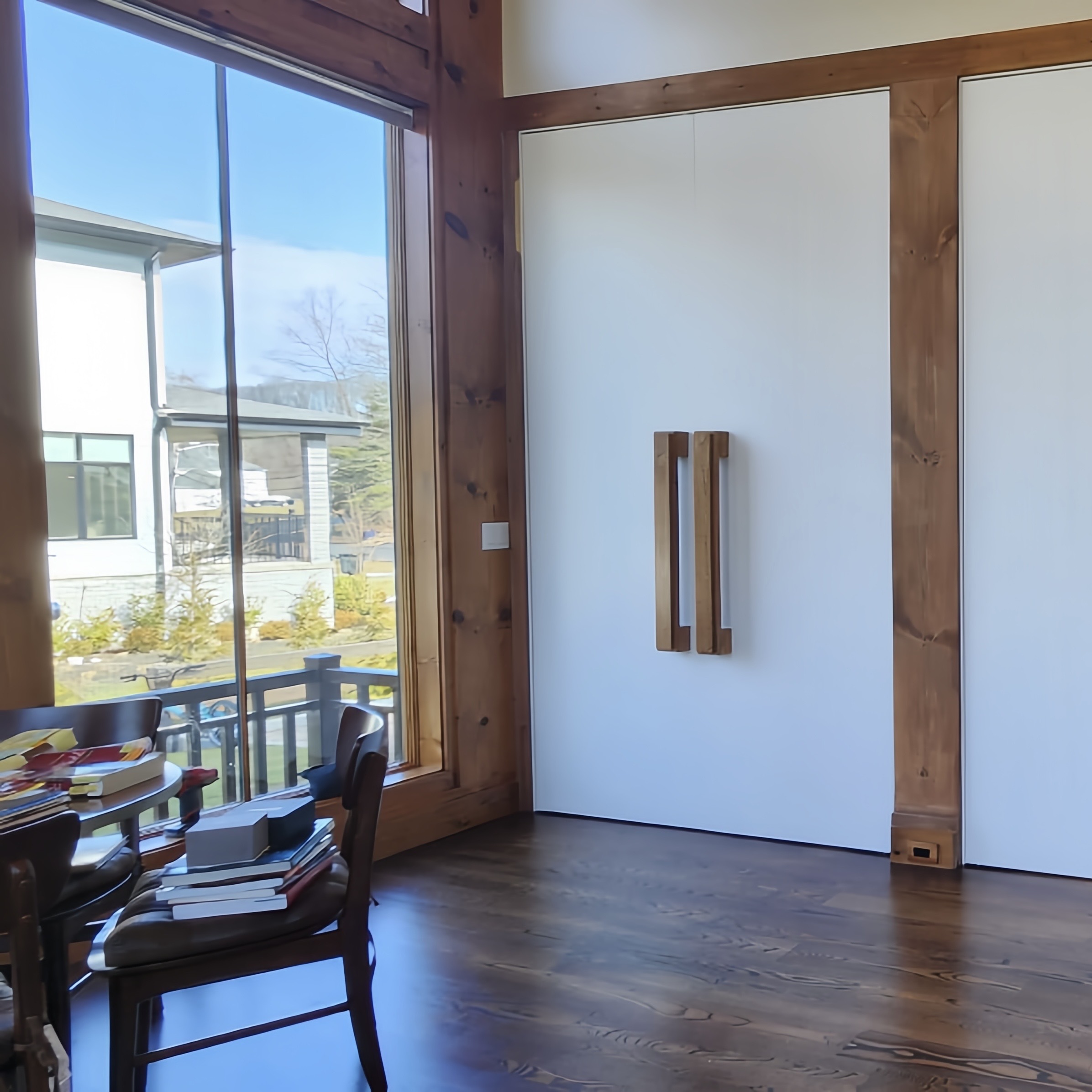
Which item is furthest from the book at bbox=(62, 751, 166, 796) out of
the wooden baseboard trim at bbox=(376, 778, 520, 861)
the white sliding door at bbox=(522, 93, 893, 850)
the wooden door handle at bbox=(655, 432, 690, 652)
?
the white sliding door at bbox=(522, 93, 893, 850)

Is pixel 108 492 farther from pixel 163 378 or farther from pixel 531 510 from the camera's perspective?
pixel 531 510

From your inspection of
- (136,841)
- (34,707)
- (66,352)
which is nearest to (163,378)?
(66,352)

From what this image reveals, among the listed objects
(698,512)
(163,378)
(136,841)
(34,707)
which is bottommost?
(136,841)

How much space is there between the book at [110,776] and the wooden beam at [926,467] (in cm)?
241

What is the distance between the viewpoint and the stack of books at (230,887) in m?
2.00

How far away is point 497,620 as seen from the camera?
4172 mm

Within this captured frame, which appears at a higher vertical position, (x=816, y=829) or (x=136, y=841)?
(x=136, y=841)

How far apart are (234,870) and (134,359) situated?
1.67 m

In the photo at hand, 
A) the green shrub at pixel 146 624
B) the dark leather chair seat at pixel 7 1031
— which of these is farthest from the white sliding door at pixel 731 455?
the dark leather chair seat at pixel 7 1031

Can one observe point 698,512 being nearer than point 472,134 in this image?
Yes

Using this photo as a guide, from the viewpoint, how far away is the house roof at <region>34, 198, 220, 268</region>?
9.65 ft

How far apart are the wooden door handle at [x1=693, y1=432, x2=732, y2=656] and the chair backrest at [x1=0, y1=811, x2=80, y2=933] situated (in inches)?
98.2

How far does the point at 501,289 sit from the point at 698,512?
114 cm

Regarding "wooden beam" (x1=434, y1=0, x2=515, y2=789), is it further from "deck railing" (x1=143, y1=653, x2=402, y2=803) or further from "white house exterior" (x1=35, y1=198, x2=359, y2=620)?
"white house exterior" (x1=35, y1=198, x2=359, y2=620)
